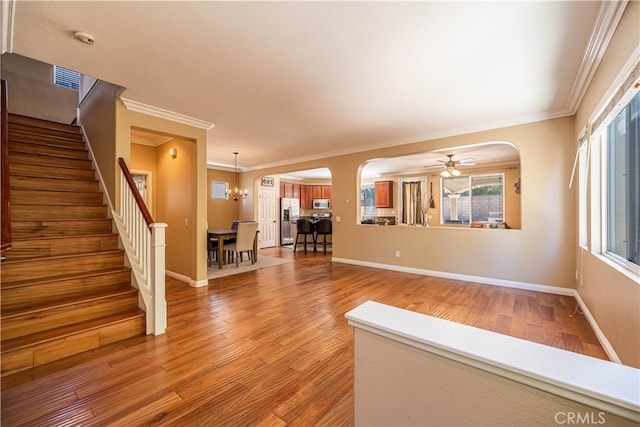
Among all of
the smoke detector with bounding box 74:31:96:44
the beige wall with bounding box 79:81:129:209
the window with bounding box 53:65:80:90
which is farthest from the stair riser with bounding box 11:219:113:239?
the window with bounding box 53:65:80:90

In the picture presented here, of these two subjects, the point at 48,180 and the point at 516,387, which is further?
the point at 48,180

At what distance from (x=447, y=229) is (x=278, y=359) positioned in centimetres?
376

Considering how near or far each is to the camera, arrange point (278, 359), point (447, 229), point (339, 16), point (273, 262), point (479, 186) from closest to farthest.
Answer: point (339, 16)
point (278, 359)
point (447, 229)
point (273, 262)
point (479, 186)

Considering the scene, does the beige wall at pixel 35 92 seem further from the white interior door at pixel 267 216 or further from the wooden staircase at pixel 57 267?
the white interior door at pixel 267 216

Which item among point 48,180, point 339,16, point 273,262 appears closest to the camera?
point 339,16

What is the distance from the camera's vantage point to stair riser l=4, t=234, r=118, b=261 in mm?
2592

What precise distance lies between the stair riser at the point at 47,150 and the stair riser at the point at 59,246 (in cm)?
165

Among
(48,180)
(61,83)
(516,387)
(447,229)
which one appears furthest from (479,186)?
(61,83)

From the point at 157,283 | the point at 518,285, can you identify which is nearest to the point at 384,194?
the point at 518,285

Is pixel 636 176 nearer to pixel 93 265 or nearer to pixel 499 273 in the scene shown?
pixel 499 273

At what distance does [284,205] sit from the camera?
930 centimetres

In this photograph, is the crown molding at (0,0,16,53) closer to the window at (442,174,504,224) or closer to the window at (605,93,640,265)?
the window at (605,93,640,265)

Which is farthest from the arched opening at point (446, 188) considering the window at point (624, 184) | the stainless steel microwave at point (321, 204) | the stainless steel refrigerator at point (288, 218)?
the window at point (624, 184)

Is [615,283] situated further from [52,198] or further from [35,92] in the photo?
[35,92]
